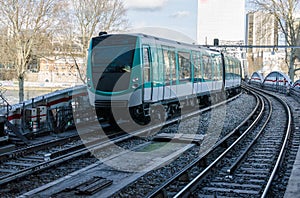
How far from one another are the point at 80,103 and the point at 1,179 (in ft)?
26.1

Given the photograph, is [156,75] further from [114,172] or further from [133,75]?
[114,172]

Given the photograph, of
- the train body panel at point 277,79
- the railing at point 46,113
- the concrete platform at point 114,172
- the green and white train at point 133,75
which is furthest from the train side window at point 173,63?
the train body panel at point 277,79

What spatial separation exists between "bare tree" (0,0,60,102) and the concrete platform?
64.0 feet

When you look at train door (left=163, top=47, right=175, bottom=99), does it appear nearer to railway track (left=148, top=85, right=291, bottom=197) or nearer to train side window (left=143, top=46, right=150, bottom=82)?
train side window (left=143, top=46, right=150, bottom=82)

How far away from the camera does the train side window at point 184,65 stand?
16.8 metres

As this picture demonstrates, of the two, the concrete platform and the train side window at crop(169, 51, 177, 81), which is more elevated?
the train side window at crop(169, 51, 177, 81)

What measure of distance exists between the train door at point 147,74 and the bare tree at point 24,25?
54.6ft

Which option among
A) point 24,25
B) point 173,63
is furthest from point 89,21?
point 173,63

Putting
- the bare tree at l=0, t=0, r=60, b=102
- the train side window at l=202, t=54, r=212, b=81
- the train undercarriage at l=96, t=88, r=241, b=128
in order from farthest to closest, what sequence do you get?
the bare tree at l=0, t=0, r=60, b=102, the train side window at l=202, t=54, r=212, b=81, the train undercarriage at l=96, t=88, r=241, b=128

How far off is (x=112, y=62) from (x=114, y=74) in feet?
1.29

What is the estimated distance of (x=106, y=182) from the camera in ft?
24.9

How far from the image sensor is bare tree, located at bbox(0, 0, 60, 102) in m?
29.5

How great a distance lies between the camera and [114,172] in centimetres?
860

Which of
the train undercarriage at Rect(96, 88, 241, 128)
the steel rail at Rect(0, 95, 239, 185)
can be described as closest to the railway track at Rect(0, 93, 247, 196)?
the steel rail at Rect(0, 95, 239, 185)
